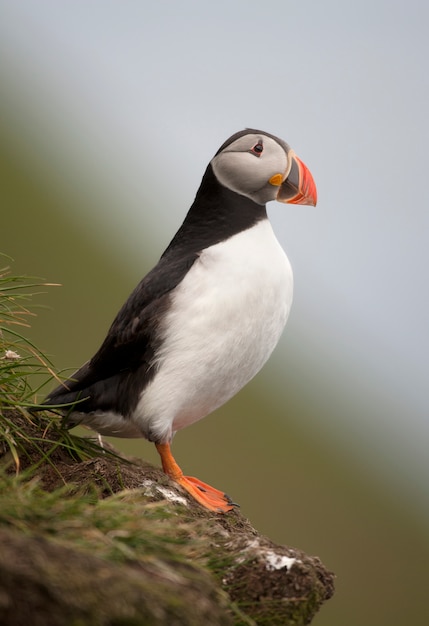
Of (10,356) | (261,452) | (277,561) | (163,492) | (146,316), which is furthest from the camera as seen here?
(261,452)

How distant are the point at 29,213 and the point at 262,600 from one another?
2489cm

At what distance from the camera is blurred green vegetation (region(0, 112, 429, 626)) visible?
18.1 m

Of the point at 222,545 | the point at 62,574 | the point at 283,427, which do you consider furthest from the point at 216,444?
the point at 62,574

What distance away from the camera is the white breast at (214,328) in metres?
5.70

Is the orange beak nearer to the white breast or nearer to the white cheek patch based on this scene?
the white cheek patch

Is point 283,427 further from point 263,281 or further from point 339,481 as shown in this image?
point 263,281

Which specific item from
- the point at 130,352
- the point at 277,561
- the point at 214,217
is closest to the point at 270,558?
the point at 277,561

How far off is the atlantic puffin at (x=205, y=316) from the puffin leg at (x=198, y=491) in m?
0.01

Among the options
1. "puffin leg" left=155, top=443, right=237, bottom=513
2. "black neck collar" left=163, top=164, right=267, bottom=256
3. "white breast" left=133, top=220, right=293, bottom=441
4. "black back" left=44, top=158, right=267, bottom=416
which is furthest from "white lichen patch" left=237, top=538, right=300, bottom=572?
"black neck collar" left=163, top=164, right=267, bottom=256

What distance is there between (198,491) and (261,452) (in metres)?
16.1

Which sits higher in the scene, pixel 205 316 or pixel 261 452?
pixel 205 316

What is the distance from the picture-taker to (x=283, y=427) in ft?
77.2

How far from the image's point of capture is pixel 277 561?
12.5 feet

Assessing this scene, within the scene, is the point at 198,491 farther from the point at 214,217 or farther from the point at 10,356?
the point at 214,217
